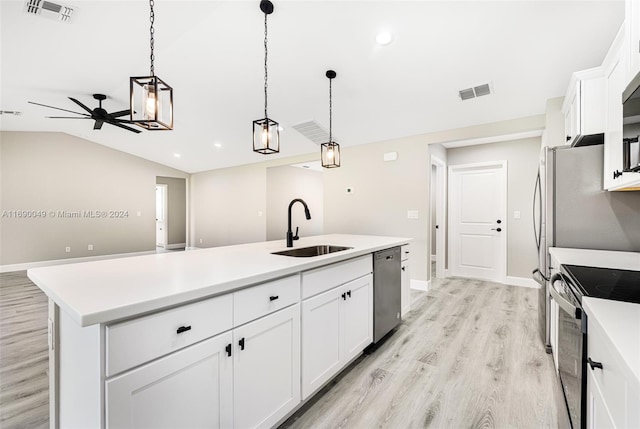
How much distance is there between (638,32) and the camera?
1284 millimetres

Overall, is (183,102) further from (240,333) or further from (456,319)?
(456,319)

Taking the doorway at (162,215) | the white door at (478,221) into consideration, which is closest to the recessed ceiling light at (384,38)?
the white door at (478,221)

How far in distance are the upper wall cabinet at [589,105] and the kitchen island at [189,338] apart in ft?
7.66

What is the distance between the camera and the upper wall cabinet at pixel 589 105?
7.32ft

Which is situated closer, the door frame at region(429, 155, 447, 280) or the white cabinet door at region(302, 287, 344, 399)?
the white cabinet door at region(302, 287, 344, 399)

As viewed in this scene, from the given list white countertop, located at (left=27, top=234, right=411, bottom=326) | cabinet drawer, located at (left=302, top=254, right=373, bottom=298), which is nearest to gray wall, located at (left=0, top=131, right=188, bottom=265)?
white countertop, located at (left=27, top=234, right=411, bottom=326)

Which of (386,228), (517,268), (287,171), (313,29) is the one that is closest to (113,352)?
(313,29)

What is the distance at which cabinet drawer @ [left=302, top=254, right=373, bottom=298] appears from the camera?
169cm

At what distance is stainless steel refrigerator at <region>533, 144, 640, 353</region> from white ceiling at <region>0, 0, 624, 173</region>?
1.11 m

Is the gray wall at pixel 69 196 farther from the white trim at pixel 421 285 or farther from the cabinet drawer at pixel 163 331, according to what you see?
the cabinet drawer at pixel 163 331

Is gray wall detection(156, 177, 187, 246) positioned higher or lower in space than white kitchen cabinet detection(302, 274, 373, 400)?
higher

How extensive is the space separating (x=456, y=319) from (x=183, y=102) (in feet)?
16.0

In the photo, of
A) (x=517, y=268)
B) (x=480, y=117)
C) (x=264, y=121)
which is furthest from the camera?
(x=517, y=268)

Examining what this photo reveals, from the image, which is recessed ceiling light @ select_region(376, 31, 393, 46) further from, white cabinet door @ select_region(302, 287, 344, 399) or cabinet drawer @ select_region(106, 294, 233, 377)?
cabinet drawer @ select_region(106, 294, 233, 377)
